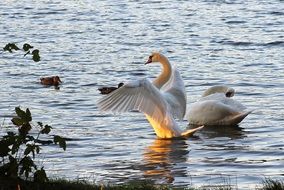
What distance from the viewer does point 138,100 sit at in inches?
505

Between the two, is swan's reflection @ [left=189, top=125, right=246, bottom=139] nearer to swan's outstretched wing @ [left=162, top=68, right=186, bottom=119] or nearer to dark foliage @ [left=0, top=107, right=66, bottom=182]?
swan's outstretched wing @ [left=162, top=68, right=186, bottom=119]

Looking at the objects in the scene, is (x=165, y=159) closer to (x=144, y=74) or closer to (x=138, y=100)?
(x=138, y=100)

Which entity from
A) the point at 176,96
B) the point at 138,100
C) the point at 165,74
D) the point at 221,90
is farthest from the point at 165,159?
the point at 221,90

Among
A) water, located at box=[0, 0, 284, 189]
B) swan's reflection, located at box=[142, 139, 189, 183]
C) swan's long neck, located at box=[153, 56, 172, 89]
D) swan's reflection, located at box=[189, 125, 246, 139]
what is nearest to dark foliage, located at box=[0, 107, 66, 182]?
water, located at box=[0, 0, 284, 189]

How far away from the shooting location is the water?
448 inches

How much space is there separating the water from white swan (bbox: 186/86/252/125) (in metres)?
0.23

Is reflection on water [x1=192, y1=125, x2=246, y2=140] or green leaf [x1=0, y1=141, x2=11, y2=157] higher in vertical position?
green leaf [x1=0, y1=141, x2=11, y2=157]

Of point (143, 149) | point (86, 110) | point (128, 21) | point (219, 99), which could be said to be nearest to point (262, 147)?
point (143, 149)

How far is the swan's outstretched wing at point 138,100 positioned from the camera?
40.9 feet

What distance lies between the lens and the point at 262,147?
12391 mm

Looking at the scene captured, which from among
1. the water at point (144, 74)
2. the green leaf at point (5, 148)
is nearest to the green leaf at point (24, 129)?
the green leaf at point (5, 148)

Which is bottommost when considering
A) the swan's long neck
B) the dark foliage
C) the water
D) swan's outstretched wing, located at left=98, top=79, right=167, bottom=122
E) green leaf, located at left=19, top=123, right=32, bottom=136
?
the water

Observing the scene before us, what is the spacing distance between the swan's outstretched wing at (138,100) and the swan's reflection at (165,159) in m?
0.45

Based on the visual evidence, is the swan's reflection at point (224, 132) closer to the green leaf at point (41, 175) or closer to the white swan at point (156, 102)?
the white swan at point (156, 102)
